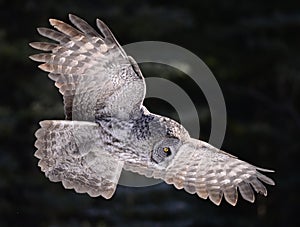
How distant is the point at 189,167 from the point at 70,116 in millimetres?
836

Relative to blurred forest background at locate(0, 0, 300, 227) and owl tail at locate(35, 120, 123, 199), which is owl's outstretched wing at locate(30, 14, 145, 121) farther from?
blurred forest background at locate(0, 0, 300, 227)

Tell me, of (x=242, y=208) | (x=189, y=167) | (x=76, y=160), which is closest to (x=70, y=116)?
(x=76, y=160)

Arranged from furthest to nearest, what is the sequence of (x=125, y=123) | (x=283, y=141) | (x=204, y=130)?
(x=283, y=141), (x=204, y=130), (x=125, y=123)

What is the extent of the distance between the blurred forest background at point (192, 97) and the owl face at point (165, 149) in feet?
13.9

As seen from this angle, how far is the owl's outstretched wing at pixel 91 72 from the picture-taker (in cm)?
586

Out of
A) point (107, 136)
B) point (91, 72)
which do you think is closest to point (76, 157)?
point (107, 136)

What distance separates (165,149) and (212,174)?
393 mm

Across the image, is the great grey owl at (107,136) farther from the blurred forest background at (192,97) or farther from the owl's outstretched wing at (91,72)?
the blurred forest background at (192,97)

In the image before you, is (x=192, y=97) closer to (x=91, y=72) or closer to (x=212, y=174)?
(x=212, y=174)

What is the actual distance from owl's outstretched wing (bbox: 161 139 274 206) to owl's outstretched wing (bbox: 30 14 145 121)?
488 millimetres

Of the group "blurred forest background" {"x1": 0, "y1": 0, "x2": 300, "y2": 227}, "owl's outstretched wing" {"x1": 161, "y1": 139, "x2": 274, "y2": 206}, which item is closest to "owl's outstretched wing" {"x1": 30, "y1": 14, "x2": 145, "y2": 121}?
"owl's outstretched wing" {"x1": 161, "y1": 139, "x2": 274, "y2": 206}

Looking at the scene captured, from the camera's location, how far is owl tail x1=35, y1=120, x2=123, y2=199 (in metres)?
6.27

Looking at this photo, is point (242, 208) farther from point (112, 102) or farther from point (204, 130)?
point (112, 102)

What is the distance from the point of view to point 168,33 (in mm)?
11992
